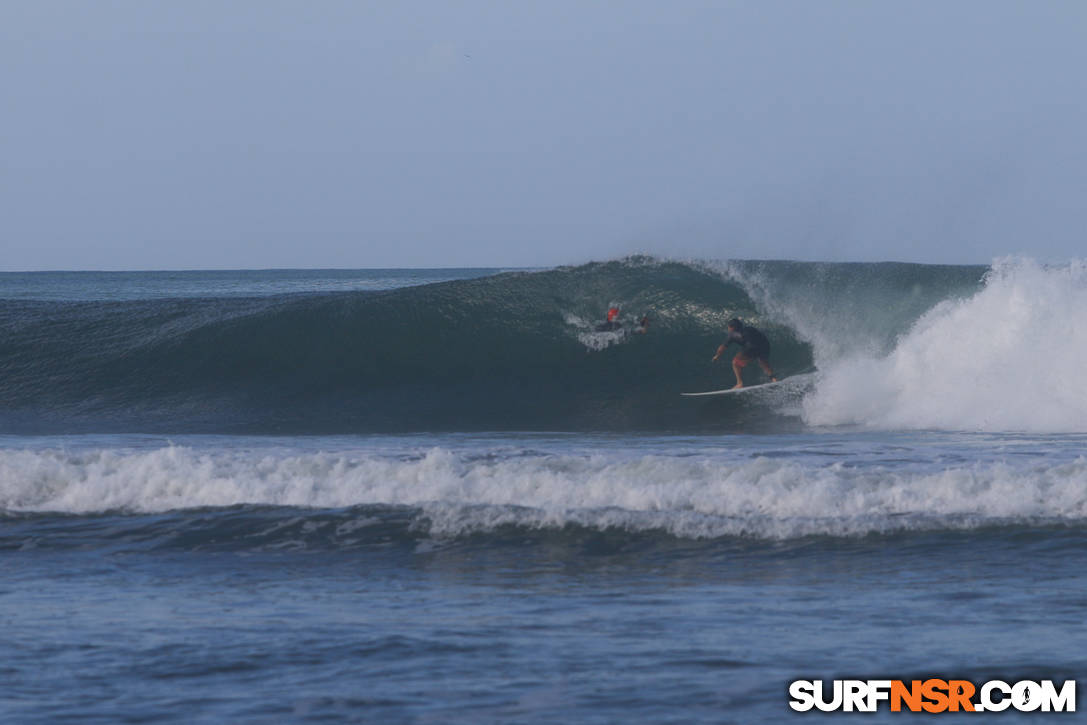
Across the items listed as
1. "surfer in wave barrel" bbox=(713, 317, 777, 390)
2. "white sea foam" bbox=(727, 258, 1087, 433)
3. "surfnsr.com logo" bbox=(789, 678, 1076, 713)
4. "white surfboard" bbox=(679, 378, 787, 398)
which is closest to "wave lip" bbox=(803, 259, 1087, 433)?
"white sea foam" bbox=(727, 258, 1087, 433)

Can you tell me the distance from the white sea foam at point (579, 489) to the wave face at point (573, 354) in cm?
477

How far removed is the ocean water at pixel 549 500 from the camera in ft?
16.1

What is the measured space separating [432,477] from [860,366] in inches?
310

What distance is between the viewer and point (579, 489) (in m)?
8.84

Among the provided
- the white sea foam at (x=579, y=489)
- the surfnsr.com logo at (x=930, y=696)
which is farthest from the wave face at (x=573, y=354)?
the surfnsr.com logo at (x=930, y=696)

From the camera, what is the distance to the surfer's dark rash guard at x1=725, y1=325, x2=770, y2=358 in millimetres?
16078

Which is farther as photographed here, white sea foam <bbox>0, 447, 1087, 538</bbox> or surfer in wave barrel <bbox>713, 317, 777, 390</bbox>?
surfer in wave barrel <bbox>713, 317, 777, 390</bbox>

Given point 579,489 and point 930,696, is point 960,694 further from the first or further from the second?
point 579,489

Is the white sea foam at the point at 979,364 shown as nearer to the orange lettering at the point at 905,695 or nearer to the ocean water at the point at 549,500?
the ocean water at the point at 549,500

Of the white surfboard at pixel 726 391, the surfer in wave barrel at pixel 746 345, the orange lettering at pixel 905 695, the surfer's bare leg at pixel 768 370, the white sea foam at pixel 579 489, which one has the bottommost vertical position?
the orange lettering at pixel 905 695

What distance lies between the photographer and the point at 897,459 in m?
10.3

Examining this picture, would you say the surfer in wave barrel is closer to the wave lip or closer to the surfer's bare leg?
the surfer's bare leg

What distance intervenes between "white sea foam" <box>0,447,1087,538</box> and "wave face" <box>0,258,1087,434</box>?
15.6 ft

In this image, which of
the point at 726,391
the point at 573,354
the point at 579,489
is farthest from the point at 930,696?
the point at 573,354
